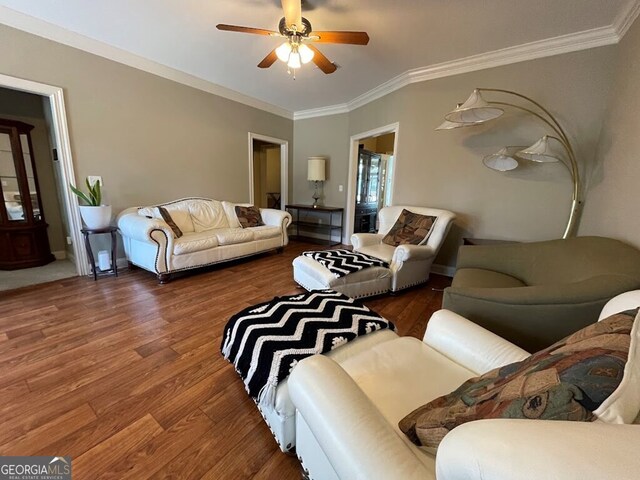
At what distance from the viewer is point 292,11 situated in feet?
6.30

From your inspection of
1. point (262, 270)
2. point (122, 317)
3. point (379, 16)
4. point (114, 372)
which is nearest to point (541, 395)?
point (114, 372)

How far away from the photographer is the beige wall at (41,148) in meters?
3.21

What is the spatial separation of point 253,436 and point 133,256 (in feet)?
9.37

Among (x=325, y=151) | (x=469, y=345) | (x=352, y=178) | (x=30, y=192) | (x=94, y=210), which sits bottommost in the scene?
(x=469, y=345)

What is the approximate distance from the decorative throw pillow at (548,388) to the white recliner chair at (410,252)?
1.92m

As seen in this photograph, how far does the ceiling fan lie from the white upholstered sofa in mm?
2157

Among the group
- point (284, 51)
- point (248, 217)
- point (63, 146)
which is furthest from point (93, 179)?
point (284, 51)

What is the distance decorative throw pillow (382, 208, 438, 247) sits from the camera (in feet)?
9.48

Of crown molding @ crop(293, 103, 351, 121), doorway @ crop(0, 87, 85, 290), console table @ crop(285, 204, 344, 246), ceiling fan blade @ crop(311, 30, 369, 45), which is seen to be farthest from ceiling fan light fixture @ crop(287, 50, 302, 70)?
doorway @ crop(0, 87, 85, 290)

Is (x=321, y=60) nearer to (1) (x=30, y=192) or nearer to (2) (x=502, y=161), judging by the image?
(2) (x=502, y=161)

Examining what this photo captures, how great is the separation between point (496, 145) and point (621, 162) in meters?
1.10

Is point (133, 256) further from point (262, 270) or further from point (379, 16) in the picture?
point (379, 16)

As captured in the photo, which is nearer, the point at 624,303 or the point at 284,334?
the point at 624,303

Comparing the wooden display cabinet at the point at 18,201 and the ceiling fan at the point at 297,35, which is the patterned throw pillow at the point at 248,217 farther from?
the wooden display cabinet at the point at 18,201
